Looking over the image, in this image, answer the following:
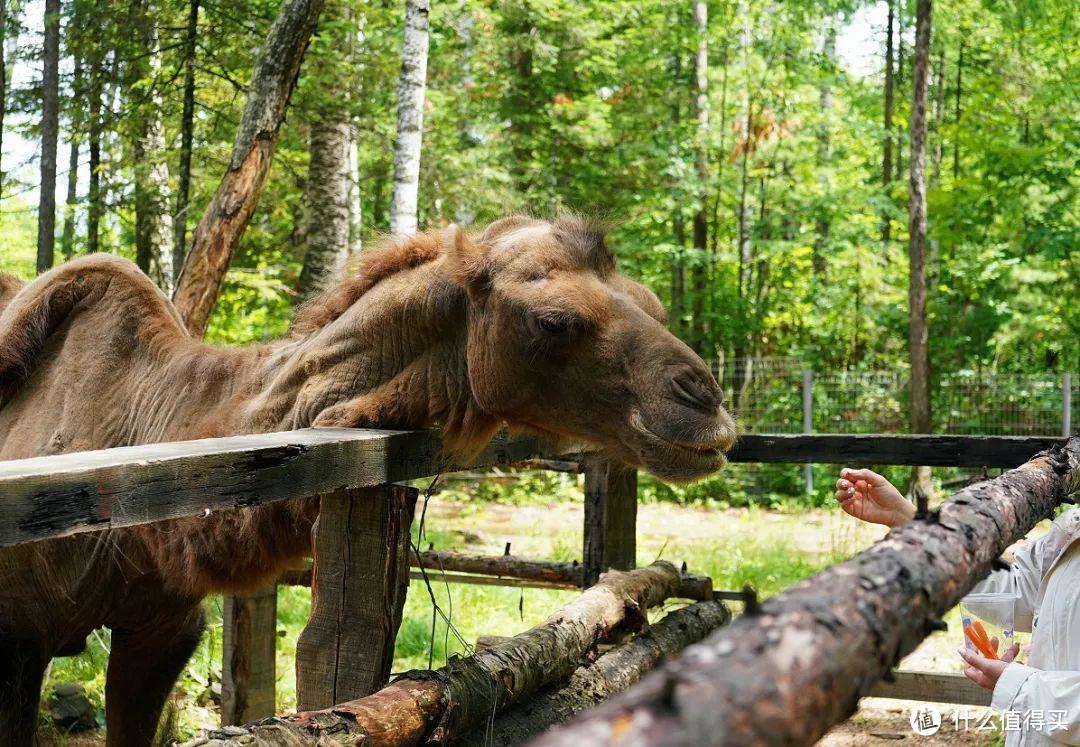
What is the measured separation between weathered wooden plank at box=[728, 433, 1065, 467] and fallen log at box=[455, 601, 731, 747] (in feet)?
2.57

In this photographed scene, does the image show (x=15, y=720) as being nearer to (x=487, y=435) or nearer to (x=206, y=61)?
(x=487, y=435)

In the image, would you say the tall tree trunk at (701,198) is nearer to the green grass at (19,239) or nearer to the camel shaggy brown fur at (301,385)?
the green grass at (19,239)

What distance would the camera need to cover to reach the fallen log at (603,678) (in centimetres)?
323

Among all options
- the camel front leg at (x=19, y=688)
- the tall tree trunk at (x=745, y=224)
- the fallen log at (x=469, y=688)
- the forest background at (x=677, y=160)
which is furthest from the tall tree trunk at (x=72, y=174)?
the tall tree trunk at (x=745, y=224)

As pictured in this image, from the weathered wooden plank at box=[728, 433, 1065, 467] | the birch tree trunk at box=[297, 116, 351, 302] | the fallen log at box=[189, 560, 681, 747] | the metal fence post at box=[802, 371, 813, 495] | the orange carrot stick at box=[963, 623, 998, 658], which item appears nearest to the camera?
the fallen log at box=[189, 560, 681, 747]

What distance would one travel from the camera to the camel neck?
11.3 ft

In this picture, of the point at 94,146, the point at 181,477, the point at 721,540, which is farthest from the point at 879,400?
the point at 181,477

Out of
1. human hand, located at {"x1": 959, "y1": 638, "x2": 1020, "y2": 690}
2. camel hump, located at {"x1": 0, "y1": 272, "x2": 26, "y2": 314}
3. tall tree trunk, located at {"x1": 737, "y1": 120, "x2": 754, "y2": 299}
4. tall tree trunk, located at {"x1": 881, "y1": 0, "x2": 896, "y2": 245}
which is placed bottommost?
human hand, located at {"x1": 959, "y1": 638, "x2": 1020, "y2": 690}

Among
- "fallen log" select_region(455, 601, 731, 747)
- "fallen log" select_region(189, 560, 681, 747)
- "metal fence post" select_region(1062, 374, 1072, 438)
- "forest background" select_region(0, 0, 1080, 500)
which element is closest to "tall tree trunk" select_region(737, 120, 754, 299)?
"forest background" select_region(0, 0, 1080, 500)

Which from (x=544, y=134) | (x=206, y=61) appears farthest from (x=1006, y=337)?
(x=206, y=61)

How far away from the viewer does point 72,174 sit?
42.9ft

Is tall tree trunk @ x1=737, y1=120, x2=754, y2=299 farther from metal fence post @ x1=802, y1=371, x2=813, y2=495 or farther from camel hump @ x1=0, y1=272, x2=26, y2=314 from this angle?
camel hump @ x1=0, y1=272, x2=26, y2=314

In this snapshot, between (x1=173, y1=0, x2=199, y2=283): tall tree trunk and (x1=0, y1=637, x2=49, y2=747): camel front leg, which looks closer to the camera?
(x1=0, y1=637, x2=49, y2=747): camel front leg

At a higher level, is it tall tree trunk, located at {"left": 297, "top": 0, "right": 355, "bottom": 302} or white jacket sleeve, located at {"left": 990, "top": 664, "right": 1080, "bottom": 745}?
tall tree trunk, located at {"left": 297, "top": 0, "right": 355, "bottom": 302}
